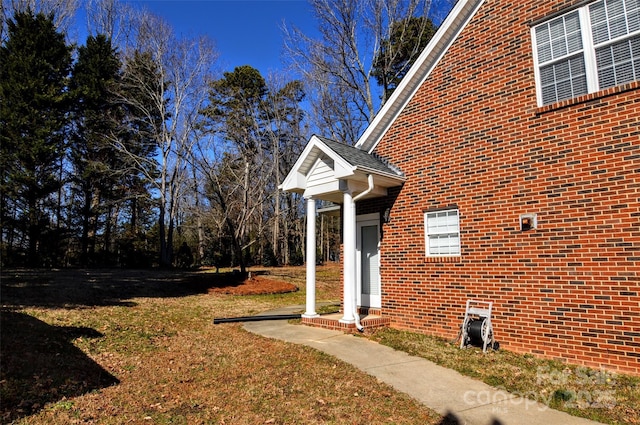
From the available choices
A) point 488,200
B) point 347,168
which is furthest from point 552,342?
point 347,168

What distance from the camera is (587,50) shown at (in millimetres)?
6266

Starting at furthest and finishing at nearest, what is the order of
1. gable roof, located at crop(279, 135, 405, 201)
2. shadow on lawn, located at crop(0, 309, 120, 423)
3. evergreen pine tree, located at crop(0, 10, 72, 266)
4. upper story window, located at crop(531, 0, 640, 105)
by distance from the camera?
evergreen pine tree, located at crop(0, 10, 72, 266) → gable roof, located at crop(279, 135, 405, 201) → upper story window, located at crop(531, 0, 640, 105) → shadow on lawn, located at crop(0, 309, 120, 423)

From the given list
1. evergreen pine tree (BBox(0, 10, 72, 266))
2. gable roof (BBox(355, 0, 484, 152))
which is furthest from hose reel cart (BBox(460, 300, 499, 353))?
evergreen pine tree (BBox(0, 10, 72, 266))

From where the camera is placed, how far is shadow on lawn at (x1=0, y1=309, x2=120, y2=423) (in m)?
4.56

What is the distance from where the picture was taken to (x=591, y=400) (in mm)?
4602

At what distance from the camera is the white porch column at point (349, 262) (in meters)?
8.25

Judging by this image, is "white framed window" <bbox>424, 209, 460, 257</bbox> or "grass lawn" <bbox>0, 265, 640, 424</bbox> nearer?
"grass lawn" <bbox>0, 265, 640, 424</bbox>

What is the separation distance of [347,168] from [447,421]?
204 inches

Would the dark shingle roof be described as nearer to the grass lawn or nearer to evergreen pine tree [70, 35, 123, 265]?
the grass lawn

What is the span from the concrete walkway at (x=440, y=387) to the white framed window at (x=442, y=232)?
229 cm

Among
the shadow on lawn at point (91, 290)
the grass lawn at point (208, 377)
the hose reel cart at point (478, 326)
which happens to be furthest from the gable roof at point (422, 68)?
the shadow on lawn at point (91, 290)

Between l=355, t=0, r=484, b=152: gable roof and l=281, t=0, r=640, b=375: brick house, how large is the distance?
0.10 ft

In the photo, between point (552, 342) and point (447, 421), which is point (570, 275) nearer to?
point (552, 342)

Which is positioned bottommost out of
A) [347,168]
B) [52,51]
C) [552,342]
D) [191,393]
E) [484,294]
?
[191,393]
